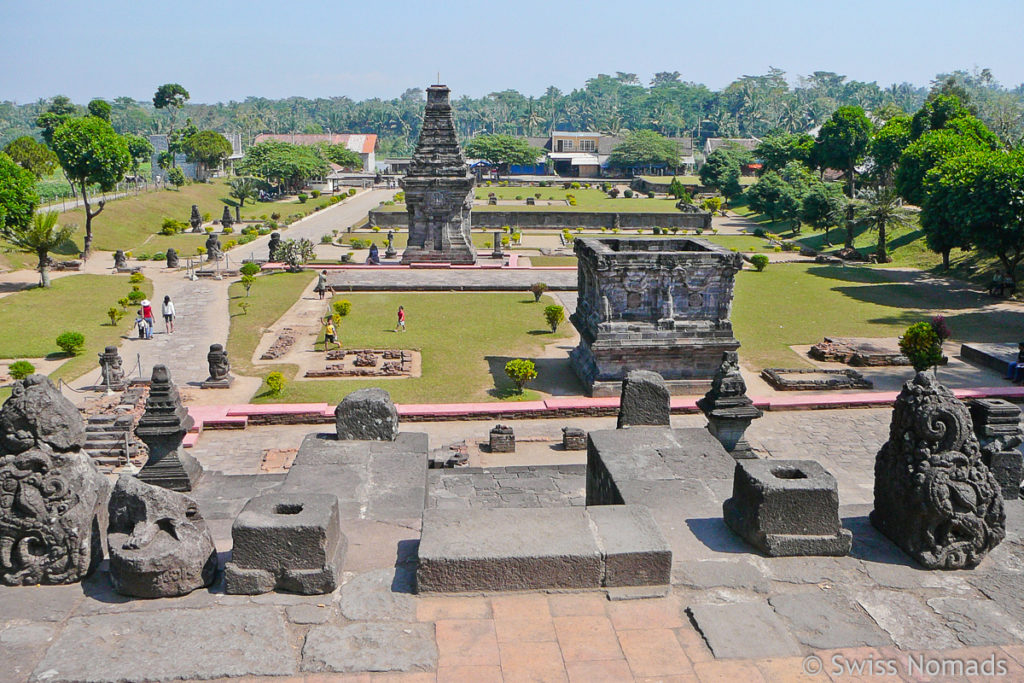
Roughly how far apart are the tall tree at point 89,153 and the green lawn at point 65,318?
7196mm

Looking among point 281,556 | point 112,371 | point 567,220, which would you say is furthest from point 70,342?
point 567,220

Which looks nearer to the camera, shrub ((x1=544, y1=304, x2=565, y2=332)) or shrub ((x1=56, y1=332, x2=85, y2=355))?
shrub ((x1=56, y1=332, x2=85, y2=355))

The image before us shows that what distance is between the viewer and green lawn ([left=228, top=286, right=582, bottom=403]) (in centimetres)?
2031

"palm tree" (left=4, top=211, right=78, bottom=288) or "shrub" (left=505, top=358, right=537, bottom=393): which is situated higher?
"palm tree" (left=4, top=211, right=78, bottom=288)

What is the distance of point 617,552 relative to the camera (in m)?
6.73

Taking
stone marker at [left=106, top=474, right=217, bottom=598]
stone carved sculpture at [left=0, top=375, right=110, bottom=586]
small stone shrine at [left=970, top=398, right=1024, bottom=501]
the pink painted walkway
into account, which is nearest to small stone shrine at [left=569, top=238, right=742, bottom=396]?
the pink painted walkway

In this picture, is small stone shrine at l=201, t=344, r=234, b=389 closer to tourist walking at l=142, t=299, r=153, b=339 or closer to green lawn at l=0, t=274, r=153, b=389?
green lawn at l=0, t=274, r=153, b=389

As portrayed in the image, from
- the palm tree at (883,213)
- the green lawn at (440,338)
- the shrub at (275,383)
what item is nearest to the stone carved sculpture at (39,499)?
the green lawn at (440,338)

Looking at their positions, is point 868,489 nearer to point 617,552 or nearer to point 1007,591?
point 1007,591

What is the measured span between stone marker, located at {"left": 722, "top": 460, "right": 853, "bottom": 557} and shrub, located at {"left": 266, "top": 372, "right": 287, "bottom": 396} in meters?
14.2

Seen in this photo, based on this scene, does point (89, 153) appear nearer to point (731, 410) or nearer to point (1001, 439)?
point (731, 410)

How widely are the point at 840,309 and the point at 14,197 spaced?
3056 centimetres

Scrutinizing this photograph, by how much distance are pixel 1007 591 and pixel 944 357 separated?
17.3 m

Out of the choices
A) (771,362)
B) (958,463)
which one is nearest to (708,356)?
(771,362)
